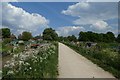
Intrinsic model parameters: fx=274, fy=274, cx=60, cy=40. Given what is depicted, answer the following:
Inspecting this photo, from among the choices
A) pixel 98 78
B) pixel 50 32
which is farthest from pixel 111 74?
pixel 50 32

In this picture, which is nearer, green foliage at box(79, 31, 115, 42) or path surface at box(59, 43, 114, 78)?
path surface at box(59, 43, 114, 78)

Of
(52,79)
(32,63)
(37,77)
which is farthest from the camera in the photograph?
(32,63)

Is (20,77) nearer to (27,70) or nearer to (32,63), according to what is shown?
(27,70)

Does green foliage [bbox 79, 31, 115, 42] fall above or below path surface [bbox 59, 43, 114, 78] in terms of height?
above

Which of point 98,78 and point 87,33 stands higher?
point 87,33

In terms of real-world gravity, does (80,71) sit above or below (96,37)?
below

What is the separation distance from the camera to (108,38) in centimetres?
10462

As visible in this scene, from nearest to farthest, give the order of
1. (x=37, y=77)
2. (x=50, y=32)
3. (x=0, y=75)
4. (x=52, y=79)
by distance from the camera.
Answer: (x=0, y=75) < (x=37, y=77) < (x=52, y=79) < (x=50, y=32)

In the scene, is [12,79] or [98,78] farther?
[98,78]

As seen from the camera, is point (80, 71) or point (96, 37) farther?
point (96, 37)

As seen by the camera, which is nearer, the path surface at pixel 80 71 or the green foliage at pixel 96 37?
the path surface at pixel 80 71

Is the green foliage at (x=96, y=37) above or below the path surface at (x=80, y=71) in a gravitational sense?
above

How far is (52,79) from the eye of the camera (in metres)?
10.9

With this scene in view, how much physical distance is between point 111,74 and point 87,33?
9355cm
